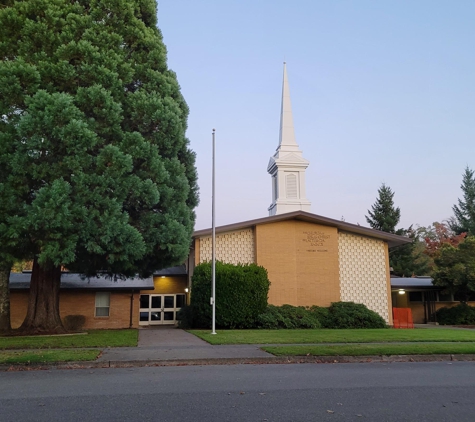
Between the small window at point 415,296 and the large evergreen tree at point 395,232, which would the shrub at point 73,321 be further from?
the large evergreen tree at point 395,232

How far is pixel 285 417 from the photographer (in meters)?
5.57

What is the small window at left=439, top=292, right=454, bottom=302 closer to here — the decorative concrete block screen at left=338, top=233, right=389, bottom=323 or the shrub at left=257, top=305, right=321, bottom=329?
the decorative concrete block screen at left=338, top=233, right=389, bottom=323

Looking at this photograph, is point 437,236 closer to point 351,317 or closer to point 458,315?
point 458,315

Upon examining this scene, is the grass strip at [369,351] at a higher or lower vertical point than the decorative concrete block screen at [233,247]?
lower

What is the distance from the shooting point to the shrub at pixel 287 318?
74.1ft

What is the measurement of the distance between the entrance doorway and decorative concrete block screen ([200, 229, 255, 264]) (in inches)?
218

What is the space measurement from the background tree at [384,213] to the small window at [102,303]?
38.7m

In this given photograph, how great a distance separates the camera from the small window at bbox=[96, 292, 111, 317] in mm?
25703

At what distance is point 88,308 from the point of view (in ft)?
83.4

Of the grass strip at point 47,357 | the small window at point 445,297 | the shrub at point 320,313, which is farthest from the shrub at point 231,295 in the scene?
the small window at point 445,297

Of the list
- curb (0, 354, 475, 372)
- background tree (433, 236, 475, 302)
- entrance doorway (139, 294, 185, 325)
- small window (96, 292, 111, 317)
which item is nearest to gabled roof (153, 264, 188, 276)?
entrance doorway (139, 294, 185, 325)

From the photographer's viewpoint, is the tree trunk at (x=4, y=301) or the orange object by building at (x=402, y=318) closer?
the tree trunk at (x=4, y=301)

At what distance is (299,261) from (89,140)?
1422cm

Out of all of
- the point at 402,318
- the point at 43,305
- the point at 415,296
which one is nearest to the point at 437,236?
the point at 415,296
